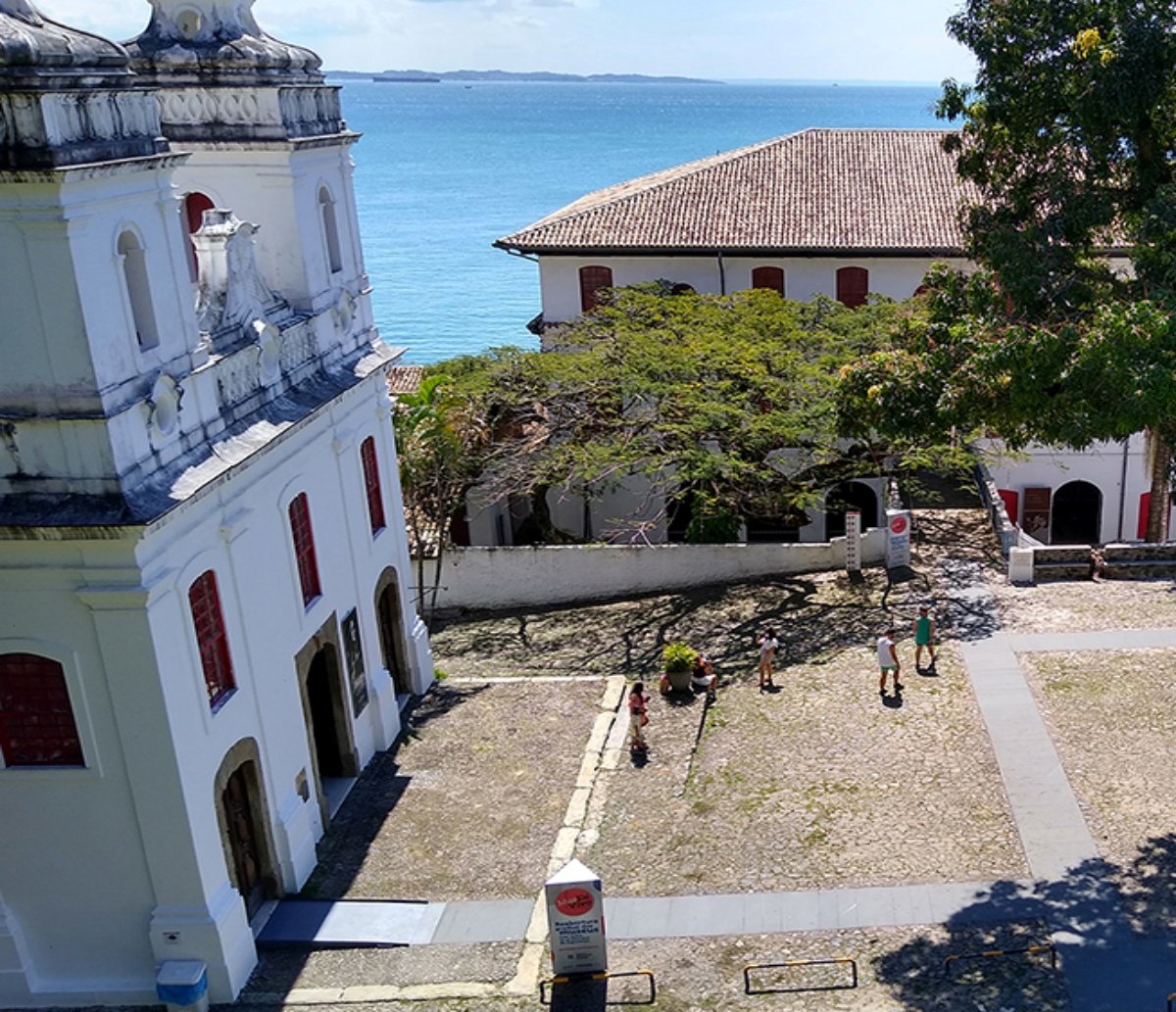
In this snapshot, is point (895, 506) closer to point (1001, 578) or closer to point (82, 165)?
point (1001, 578)

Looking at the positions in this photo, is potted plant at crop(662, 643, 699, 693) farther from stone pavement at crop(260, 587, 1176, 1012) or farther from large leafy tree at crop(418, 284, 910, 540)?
large leafy tree at crop(418, 284, 910, 540)

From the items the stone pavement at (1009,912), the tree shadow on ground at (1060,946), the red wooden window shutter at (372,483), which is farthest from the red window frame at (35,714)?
the tree shadow on ground at (1060,946)

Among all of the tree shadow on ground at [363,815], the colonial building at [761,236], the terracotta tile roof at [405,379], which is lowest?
the tree shadow on ground at [363,815]

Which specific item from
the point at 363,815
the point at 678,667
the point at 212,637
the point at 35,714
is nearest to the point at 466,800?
the point at 363,815

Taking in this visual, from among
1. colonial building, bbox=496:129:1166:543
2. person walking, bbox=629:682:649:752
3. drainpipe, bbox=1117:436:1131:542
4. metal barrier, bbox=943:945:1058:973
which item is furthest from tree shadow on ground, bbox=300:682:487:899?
drainpipe, bbox=1117:436:1131:542

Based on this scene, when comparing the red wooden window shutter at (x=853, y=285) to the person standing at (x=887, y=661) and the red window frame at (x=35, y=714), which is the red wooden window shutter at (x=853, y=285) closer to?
the person standing at (x=887, y=661)

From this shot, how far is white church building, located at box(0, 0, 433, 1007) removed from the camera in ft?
42.1

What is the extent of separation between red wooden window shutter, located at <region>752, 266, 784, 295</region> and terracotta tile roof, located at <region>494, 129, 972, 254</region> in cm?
75

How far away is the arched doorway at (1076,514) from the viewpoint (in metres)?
32.6

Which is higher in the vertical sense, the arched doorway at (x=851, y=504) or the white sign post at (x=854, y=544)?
the white sign post at (x=854, y=544)

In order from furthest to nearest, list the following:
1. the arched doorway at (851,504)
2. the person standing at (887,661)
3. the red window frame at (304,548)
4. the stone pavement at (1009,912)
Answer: the arched doorway at (851,504) → the person standing at (887,661) → the red window frame at (304,548) → the stone pavement at (1009,912)

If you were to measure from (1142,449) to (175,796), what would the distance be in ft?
84.2

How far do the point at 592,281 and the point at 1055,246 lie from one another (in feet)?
59.0

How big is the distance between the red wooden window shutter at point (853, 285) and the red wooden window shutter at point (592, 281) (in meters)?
6.14
